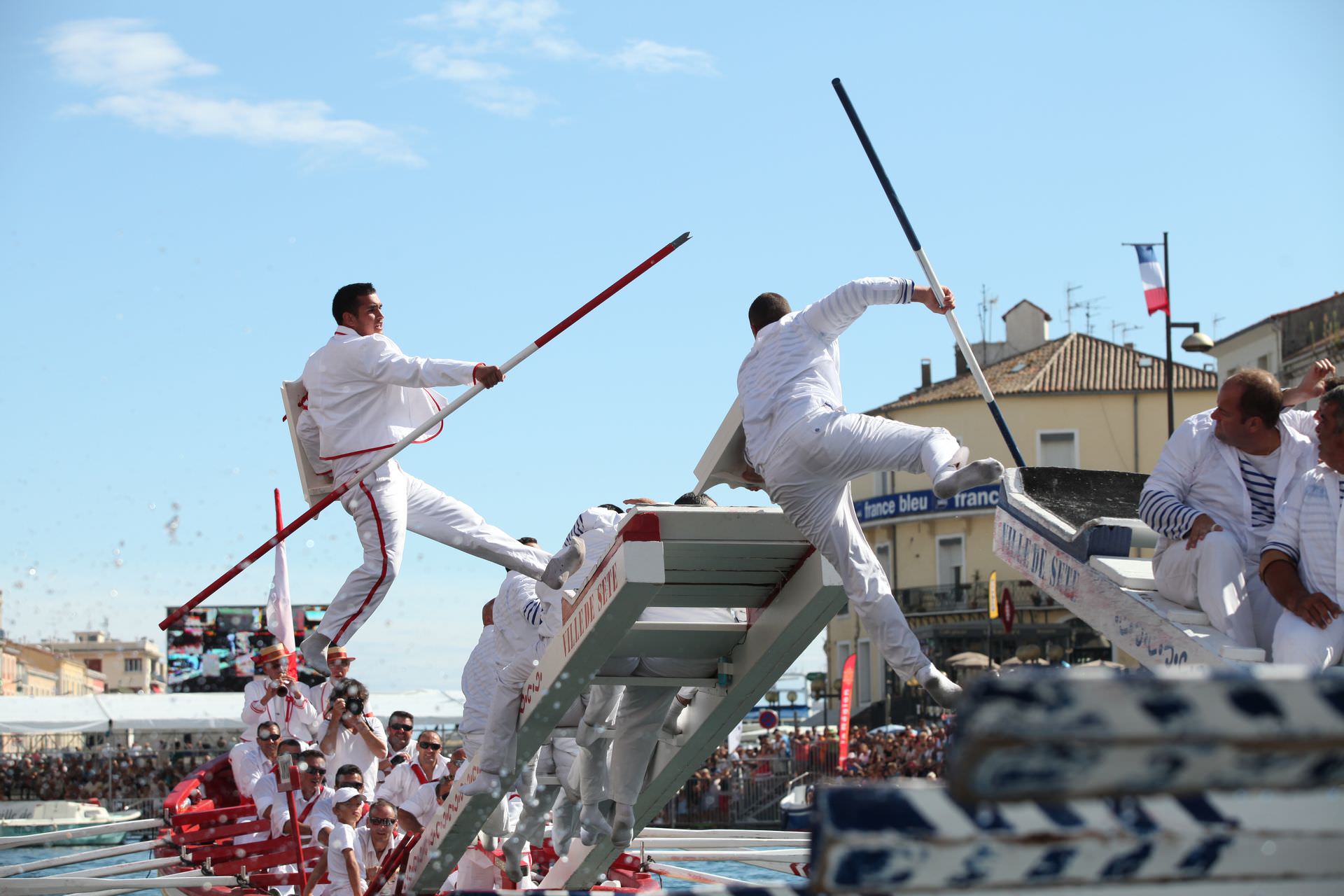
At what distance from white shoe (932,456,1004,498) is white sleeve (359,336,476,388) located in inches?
126

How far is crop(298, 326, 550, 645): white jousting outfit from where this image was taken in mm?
9312

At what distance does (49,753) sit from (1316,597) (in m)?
47.4

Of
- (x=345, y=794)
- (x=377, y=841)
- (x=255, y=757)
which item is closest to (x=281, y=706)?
(x=255, y=757)

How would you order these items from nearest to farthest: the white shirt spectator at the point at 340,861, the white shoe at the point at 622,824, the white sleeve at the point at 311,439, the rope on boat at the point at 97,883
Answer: the white sleeve at the point at 311,439, the white shoe at the point at 622,824, the white shirt spectator at the point at 340,861, the rope on boat at the point at 97,883

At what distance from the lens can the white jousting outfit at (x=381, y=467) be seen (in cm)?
931

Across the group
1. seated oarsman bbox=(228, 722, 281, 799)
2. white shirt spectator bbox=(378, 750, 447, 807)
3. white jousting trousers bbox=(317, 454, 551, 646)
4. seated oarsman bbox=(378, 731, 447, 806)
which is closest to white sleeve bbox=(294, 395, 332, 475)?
Answer: white jousting trousers bbox=(317, 454, 551, 646)

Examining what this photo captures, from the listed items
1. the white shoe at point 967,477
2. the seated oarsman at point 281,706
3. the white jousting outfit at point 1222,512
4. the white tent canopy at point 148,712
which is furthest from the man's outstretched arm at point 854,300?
the white tent canopy at point 148,712

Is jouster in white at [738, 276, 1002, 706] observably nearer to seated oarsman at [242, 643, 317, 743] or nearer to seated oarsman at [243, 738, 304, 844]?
seated oarsman at [243, 738, 304, 844]

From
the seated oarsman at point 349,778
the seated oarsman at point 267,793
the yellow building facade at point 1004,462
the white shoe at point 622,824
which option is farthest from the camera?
the yellow building facade at point 1004,462

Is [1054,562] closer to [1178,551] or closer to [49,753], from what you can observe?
[1178,551]

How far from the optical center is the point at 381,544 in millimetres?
9312

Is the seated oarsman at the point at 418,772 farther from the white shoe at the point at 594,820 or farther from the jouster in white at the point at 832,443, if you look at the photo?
the jouster in white at the point at 832,443

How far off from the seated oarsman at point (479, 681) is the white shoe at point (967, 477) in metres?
5.21

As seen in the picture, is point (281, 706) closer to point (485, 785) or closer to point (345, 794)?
point (345, 794)
